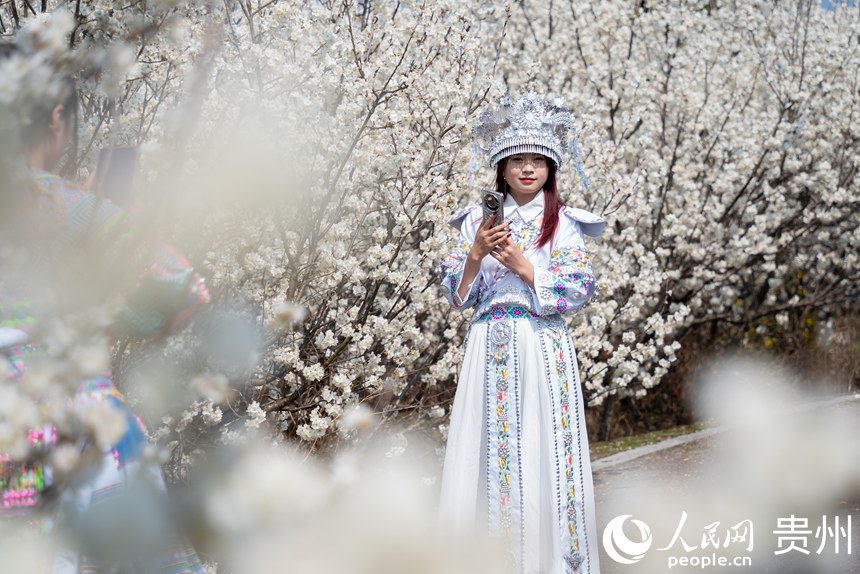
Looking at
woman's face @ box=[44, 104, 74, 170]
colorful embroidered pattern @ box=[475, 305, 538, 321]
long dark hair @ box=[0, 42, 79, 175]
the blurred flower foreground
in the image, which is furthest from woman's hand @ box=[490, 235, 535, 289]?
long dark hair @ box=[0, 42, 79, 175]

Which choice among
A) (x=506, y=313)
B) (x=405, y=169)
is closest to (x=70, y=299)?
(x=506, y=313)

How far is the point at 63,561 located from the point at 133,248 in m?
0.28

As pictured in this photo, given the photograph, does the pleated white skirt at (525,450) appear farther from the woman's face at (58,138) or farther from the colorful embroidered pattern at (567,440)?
the woman's face at (58,138)

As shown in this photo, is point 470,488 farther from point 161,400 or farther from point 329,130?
point 161,400

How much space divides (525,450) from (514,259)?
1.99ft

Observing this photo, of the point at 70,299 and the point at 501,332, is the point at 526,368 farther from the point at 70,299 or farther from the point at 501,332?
the point at 70,299

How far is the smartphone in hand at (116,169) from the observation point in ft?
3.99

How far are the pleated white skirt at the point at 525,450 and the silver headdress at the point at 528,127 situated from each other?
Result: 563 millimetres

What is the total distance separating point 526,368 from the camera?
10.8 ft

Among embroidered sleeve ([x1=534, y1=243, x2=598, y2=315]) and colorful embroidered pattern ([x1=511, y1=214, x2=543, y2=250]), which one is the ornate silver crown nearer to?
colorful embroidered pattern ([x1=511, y1=214, x2=543, y2=250])

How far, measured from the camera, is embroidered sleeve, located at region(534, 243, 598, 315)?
3.21 metres

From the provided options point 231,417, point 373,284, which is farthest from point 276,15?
point 231,417

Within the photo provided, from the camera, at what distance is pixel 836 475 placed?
1.06 metres

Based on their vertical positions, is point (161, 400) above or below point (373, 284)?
below
